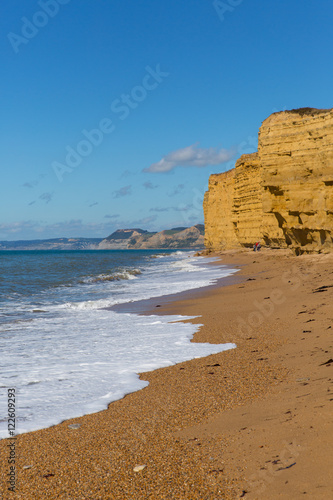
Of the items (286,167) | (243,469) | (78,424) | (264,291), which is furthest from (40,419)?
(286,167)

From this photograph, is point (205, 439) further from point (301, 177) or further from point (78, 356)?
point (301, 177)

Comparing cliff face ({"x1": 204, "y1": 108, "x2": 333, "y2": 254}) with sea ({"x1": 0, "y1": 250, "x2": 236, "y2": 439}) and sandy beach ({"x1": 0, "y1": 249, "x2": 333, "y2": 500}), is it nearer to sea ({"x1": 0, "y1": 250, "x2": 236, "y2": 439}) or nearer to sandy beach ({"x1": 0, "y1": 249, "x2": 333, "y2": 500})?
sea ({"x1": 0, "y1": 250, "x2": 236, "y2": 439})

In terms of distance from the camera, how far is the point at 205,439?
10.8ft

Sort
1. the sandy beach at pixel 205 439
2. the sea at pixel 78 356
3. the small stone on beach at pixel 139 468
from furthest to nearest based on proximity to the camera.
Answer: the sea at pixel 78 356 → the small stone on beach at pixel 139 468 → the sandy beach at pixel 205 439

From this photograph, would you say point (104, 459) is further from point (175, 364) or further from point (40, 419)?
point (175, 364)

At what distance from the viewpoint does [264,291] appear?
13.3 m

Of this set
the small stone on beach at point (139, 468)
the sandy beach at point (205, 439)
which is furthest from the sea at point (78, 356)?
the small stone on beach at point (139, 468)

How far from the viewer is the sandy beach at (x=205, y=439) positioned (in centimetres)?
258

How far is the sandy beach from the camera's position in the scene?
258 centimetres

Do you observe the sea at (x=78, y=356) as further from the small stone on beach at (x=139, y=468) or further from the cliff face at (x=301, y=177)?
the cliff face at (x=301, y=177)

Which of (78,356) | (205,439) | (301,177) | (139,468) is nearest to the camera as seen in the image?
(139,468)

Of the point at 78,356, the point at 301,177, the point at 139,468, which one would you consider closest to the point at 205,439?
the point at 139,468

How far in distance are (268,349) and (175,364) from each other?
5.21 ft

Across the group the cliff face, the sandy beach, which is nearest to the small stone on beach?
the sandy beach
